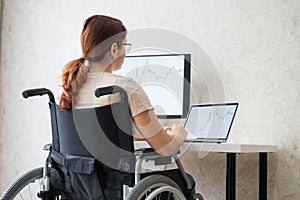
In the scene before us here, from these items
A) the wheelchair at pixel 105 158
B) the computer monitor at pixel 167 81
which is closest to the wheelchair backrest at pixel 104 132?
the wheelchair at pixel 105 158

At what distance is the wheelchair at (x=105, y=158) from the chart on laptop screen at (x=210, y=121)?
20.9 inches

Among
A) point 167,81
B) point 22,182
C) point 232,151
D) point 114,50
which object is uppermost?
point 114,50

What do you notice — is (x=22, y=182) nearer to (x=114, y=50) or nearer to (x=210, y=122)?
(x=114, y=50)

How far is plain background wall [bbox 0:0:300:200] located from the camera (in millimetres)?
2371

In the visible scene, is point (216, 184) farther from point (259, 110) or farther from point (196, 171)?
point (259, 110)

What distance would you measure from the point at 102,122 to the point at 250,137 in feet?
3.30

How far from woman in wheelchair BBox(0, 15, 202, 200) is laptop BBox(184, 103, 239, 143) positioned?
1.46 ft

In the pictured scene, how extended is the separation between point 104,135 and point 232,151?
0.58 meters

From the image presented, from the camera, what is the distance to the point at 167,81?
2.65m

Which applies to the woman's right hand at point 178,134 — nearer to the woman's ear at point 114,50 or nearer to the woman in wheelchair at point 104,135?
the woman in wheelchair at point 104,135

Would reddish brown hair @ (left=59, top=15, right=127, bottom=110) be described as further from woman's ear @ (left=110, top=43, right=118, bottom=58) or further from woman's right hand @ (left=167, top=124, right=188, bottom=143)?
woman's right hand @ (left=167, top=124, right=188, bottom=143)

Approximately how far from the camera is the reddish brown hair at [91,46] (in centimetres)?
181

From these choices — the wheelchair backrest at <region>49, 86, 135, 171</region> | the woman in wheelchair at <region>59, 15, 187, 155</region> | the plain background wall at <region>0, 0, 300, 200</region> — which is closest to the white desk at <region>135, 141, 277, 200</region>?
the plain background wall at <region>0, 0, 300, 200</region>

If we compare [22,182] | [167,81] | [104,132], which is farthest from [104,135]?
[167,81]
